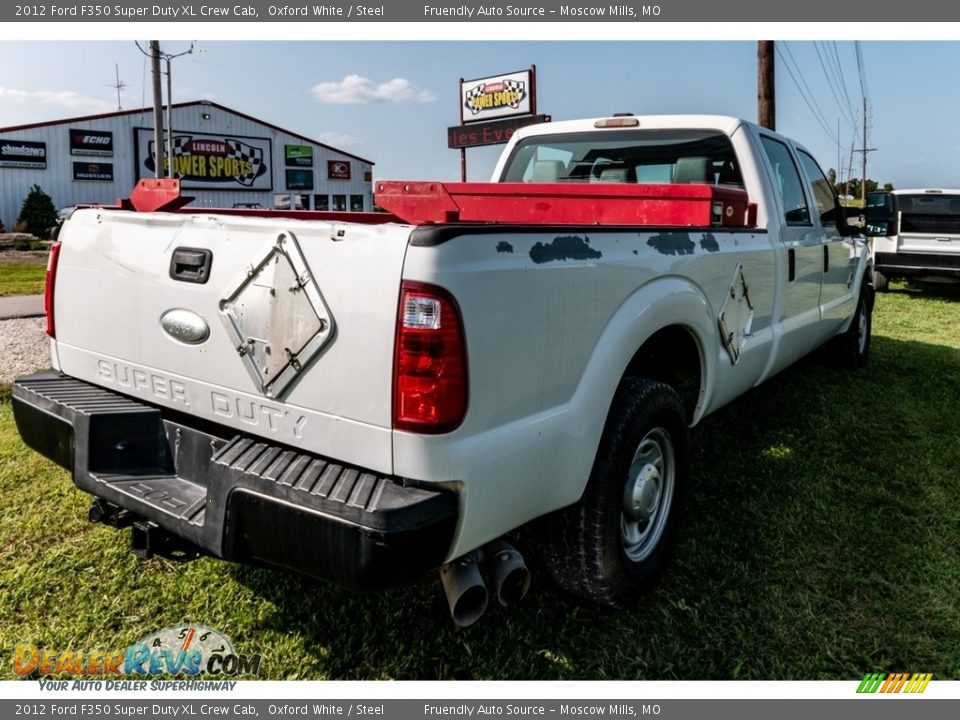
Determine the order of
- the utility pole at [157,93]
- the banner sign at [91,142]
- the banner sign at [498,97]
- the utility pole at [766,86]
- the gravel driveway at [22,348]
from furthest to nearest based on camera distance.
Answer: the banner sign at [91,142], the banner sign at [498,97], the utility pole at [157,93], the utility pole at [766,86], the gravel driveway at [22,348]

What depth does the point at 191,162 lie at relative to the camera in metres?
42.2

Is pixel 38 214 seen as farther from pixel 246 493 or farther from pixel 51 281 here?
pixel 246 493

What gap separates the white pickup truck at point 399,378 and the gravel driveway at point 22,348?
352cm

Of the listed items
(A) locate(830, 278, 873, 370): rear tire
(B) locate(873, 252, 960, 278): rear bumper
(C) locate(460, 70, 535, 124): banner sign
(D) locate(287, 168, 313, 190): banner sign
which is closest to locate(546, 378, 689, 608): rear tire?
(A) locate(830, 278, 873, 370): rear tire

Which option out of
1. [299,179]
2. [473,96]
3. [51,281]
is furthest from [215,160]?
[51,281]

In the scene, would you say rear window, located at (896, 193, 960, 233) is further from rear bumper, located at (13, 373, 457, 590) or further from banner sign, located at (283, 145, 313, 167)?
banner sign, located at (283, 145, 313, 167)

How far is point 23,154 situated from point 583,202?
4049 centimetres

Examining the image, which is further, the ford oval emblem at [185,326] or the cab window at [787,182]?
the cab window at [787,182]

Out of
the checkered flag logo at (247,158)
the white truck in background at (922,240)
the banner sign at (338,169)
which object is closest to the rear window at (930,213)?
the white truck in background at (922,240)

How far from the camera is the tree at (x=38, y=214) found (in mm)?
34188

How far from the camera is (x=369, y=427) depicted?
2080 mm

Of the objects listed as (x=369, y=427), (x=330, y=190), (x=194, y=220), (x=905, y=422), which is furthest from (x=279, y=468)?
(x=330, y=190)

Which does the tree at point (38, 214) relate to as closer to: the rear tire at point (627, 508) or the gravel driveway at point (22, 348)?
the gravel driveway at point (22, 348)

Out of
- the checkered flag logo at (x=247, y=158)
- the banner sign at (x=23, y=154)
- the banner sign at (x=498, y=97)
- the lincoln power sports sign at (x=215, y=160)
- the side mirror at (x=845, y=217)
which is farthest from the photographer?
the checkered flag logo at (x=247, y=158)
